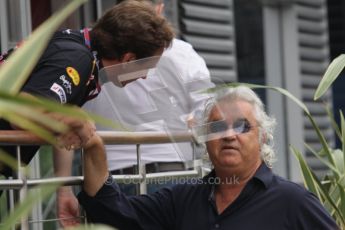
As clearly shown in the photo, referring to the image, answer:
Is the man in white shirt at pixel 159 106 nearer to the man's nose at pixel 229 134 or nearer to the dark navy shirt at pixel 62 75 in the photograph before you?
the man's nose at pixel 229 134

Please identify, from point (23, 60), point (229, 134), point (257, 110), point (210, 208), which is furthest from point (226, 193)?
point (23, 60)

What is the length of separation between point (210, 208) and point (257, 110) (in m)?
0.38

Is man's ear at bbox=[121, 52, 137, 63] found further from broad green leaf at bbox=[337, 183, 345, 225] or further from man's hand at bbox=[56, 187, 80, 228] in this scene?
broad green leaf at bbox=[337, 183, 345, 225]

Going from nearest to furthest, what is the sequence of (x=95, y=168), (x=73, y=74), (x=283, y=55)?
(x=73, y=74)
(x=95, y=168)
(x=283, y=55)

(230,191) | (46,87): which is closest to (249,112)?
(230,191)

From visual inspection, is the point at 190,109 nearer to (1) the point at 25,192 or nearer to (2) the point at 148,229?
(2) the point at 148,229

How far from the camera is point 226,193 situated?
3.70 m

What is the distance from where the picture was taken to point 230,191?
12.1ft

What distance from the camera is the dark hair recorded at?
12.2ft

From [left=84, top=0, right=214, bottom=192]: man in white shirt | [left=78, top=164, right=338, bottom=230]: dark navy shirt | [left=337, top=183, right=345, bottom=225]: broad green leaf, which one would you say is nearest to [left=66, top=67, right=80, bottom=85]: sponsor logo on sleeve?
[left=78, top=164, right=338, bottom=230]: dark navy shirt

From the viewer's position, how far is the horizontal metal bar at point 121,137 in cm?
330

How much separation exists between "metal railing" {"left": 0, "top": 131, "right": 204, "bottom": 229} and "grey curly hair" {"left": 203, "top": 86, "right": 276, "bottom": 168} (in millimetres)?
254

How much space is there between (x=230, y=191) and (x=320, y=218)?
34cm

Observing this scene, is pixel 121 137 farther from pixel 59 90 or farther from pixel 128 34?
pixel 59 90
